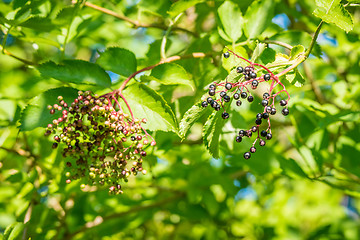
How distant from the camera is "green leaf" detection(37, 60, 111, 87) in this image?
1274 millimetres

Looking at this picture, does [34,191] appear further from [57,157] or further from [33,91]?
[33,91]

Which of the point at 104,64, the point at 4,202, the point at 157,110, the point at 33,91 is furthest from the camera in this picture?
the point at 4,202

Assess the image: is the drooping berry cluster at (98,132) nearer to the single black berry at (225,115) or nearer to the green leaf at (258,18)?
the single black berry at (225,115)

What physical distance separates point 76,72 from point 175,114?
0.48 meters

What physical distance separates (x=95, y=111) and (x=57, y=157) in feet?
2.62

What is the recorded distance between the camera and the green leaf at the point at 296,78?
1177 millimetres

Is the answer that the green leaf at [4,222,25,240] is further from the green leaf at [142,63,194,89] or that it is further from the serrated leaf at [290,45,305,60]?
the serrated leaf at [290,45,305,60]

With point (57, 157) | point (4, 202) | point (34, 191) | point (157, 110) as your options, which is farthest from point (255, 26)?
point (4, 202)

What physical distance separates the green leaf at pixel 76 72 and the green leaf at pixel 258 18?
63 centimetres

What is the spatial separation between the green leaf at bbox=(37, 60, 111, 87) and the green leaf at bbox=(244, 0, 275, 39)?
63cm

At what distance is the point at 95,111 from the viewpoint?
44.4 inches

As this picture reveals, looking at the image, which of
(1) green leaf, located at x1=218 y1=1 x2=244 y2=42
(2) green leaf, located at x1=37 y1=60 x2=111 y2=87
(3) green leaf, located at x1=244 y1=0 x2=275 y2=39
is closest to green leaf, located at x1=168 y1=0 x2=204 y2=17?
(1) green leaf, located at x1=218 y1=1 x2=244 y2=42

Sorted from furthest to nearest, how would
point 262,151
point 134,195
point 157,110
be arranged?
point 134,195 → point 262,151 → point 157,110

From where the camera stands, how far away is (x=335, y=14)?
3.53ft
